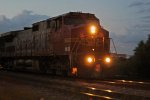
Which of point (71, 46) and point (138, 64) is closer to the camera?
point (71, 46)

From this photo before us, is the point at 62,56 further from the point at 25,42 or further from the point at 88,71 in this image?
the point at 25,42

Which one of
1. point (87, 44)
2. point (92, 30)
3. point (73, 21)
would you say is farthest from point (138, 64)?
point (73, 21)

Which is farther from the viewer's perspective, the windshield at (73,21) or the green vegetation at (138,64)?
the green vegetation at (138,64)

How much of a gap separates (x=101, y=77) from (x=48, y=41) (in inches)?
216

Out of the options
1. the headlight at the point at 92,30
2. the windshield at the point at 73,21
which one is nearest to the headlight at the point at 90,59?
the headlight at the point at 92,30

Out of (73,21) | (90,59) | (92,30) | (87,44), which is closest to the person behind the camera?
(90,59)

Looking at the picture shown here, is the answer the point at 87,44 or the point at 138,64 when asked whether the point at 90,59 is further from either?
the point at 138,64

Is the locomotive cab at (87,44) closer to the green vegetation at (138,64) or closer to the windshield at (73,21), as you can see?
the windshield at (73,21)

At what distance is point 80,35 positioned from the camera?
23.6 m

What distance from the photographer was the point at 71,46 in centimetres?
2336

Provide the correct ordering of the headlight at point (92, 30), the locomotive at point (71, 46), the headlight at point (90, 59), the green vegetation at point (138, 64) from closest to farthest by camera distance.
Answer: the headlight at point (90, 59) < the locomotive at point (71, 46) < the headlight at point (92, 30) < the green vegetation at point (138, 64)

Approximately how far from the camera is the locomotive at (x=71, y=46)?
73.3 feet

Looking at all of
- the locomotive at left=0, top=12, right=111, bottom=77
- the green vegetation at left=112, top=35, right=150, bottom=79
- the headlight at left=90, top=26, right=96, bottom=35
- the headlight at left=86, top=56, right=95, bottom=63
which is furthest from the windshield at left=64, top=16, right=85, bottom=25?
the green vegetation at left=112, top=35, right=150, bottom=79

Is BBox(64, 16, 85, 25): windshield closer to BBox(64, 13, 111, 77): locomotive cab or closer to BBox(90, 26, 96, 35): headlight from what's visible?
BBox(64, 13, 111, 77): locomotive cab
